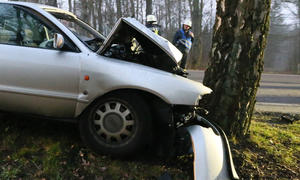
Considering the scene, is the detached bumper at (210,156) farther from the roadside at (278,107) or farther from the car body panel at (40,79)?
the roadside at (278,107)

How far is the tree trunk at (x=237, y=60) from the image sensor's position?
10.7ft

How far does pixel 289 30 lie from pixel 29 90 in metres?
29.7

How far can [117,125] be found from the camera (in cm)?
265

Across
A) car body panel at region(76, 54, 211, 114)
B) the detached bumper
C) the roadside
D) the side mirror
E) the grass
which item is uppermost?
the side mirror

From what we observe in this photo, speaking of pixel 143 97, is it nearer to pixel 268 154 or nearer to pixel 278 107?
pixel 268 154

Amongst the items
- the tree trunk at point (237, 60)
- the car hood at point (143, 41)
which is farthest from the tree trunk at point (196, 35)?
the car hood at point (143, 41)

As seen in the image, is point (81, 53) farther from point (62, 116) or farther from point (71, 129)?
point (71, 129)

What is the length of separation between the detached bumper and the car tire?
0.52 meters

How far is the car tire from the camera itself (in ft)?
8.56

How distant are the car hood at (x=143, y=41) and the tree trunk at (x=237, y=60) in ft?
2.66

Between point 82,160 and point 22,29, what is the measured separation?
170 cm

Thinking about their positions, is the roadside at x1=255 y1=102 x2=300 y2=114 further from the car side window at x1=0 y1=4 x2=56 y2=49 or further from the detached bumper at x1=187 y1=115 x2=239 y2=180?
the car side window at x1=0 y1=4 x2=56 y2=49

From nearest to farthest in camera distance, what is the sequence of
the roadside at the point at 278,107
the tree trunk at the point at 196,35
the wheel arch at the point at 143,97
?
the wheel arch at the point at 143,97
the roadside at the point at 278,107
the tree trunk at the point at 196,35

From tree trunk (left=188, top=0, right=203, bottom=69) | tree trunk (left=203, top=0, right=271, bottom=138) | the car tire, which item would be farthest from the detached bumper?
tree trunk (left=188, top=0, right=203, bottom=69)
